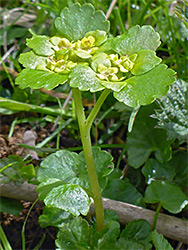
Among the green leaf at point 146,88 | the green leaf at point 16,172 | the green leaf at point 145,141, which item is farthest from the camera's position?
the green leaf at point 145,141

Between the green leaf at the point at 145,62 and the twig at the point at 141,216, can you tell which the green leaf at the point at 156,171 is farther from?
the green leaf at the point at 145,62

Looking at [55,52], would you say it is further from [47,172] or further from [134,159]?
[134,159]

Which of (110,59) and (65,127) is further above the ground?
(110,59)

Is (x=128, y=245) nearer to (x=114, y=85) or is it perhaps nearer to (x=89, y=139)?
(x=89, y=139)

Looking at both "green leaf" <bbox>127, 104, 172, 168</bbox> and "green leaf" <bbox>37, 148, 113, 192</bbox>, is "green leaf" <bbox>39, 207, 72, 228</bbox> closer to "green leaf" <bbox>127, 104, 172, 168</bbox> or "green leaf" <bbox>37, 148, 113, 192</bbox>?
"green leaf" <bbox>37, 148, 113, 192</bbox>

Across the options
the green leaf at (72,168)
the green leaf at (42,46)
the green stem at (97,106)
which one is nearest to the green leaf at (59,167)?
the green leaf at (72,168)

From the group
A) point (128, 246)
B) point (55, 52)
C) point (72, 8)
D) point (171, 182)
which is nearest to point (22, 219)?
point (128, 246)
